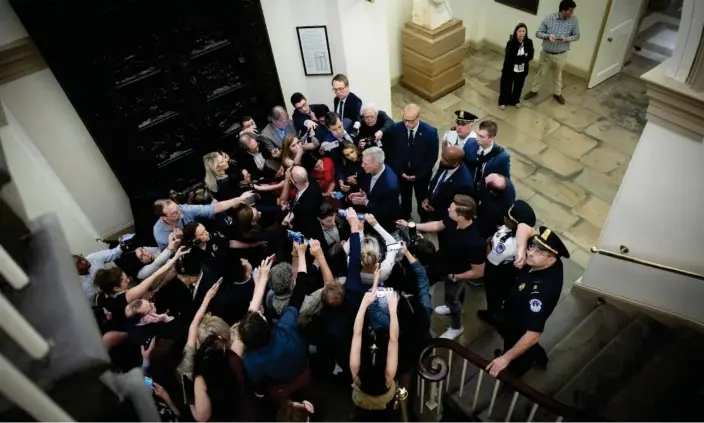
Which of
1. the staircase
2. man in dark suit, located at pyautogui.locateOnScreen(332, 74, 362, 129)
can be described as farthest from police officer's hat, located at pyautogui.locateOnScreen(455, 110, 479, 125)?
the staircase

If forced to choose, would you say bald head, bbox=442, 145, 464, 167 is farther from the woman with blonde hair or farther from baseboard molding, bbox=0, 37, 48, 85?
baseboard molding, bbox=0, 37, 48, 85

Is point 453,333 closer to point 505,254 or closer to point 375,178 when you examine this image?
point 505,254

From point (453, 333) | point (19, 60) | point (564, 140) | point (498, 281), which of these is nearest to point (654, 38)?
point (564, 140)

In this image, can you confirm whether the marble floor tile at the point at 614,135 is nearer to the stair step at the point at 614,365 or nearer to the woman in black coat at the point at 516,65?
the woman in black coat at the point at 516,65

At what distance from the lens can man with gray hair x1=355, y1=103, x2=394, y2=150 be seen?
5.25 m

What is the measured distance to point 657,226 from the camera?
4.23 meters

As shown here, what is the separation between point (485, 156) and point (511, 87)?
10.5ft

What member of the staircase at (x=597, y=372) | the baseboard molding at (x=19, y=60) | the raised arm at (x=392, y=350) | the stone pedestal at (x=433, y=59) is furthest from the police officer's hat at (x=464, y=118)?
the baseboard molding at (x=19, y=60)

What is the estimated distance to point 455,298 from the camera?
15.3 ft

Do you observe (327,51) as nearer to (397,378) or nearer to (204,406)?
(397,378)

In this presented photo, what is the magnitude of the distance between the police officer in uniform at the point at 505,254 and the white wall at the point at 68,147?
4044 mm

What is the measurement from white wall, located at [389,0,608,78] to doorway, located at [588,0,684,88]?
0.50ft

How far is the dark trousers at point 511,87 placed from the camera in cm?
→ 745

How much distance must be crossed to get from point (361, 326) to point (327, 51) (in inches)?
144
